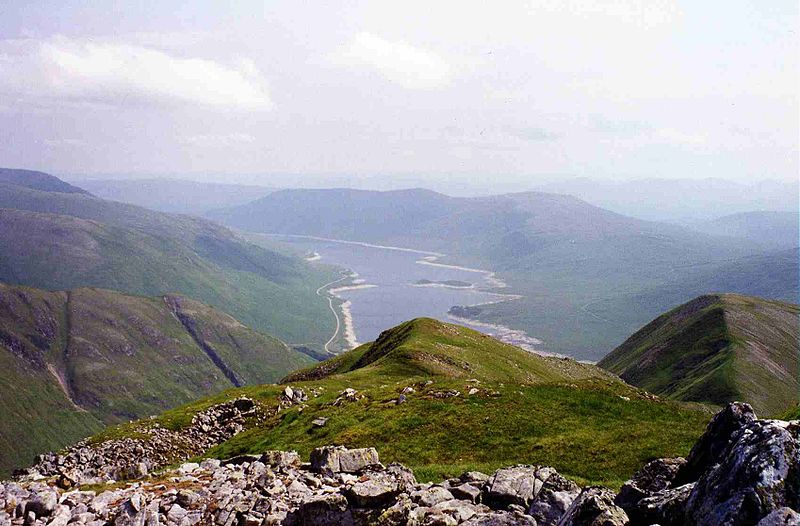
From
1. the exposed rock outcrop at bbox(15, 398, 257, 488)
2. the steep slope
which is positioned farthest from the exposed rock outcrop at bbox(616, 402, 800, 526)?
the steep slope

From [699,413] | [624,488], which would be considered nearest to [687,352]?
[699,413]

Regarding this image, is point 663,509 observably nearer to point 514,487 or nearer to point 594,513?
point 594,513

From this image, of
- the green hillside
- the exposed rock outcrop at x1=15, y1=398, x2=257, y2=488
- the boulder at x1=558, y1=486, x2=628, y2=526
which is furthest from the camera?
the exposed rock outcrop at x1=15, y1=398, x2=257, y2=488

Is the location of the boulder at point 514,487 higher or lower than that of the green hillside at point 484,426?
higher

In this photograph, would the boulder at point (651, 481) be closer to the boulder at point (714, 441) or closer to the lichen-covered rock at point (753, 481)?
the boulder at point (714, 441)

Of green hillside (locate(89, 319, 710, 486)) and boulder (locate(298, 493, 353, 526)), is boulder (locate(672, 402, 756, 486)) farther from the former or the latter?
boulder (locate(298, 493, 353, 526))

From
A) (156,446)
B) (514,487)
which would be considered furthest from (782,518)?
(156,446)

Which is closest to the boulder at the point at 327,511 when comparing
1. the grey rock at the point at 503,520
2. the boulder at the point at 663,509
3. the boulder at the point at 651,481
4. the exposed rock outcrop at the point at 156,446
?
Answer: the grey rock at the point at 503,520
